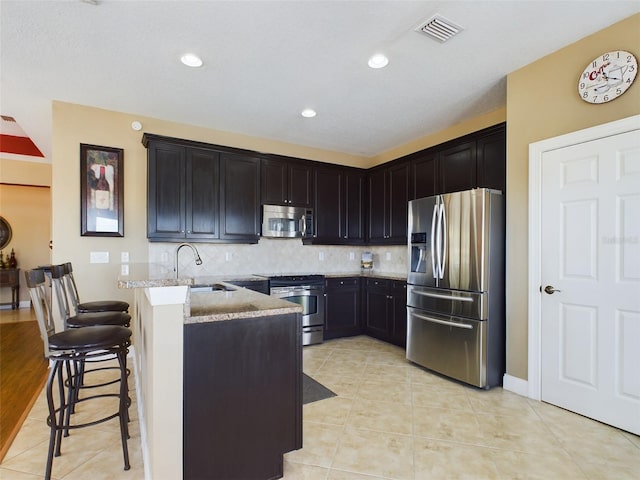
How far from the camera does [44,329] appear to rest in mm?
2104

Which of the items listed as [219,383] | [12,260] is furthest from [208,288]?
[12,260]

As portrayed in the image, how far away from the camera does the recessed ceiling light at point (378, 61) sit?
2.68 metres

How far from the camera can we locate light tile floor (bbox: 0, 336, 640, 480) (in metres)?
1.91

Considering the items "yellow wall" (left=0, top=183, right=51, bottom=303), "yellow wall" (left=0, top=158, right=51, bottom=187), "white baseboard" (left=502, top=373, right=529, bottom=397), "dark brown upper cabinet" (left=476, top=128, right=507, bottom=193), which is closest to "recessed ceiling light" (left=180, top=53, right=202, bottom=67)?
"dark brown upper cabinet" (left=476, top=128, right=507, bottom=193)

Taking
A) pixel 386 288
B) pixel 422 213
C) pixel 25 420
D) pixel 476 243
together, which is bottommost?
pixel 25 420

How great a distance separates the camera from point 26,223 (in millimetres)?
6789

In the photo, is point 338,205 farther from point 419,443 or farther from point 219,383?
point 219,383

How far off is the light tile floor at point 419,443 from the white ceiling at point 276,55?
2.68 meters

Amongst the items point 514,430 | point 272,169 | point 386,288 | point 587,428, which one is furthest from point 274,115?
point 587,428

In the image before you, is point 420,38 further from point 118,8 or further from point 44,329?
point 44,329

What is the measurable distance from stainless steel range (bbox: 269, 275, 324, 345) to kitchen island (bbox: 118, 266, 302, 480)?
7.62 feet

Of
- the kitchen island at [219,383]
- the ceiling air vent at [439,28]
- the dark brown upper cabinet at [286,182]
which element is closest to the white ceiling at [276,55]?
the ceiling air vent at [439,28]

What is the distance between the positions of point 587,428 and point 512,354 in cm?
72

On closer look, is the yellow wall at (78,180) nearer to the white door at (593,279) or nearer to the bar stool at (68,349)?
the white door at (593,279)
